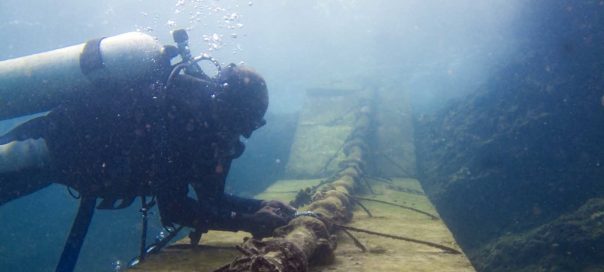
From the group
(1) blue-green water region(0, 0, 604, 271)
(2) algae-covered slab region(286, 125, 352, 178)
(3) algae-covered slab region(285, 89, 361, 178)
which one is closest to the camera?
(1) blue-green water region(0, 0, 604, 271)

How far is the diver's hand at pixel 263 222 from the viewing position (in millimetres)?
3094

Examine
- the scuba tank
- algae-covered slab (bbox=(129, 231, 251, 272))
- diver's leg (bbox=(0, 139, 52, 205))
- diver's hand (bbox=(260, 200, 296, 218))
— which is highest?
the scuba tank

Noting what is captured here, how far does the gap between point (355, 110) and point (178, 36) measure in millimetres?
9452

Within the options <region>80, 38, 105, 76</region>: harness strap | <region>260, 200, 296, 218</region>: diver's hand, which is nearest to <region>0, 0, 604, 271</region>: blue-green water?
<region>80, 38, 105, 76</region>: harness strap

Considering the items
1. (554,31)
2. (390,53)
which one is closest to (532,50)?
(554,31)

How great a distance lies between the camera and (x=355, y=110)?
12797 mm

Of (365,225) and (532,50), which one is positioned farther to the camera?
(532,50)

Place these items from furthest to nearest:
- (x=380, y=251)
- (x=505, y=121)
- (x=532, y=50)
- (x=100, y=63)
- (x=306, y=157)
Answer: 1. (x=306, y=157)
2. (x=532, y=50)
3. (x=505, y=121)
4. (x=100, y=63)
5. (x=380, y=251)

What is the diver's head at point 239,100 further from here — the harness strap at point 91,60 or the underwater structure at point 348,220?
the harness strap at point 91,60

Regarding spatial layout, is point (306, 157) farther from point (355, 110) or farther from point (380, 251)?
point (380, 251)

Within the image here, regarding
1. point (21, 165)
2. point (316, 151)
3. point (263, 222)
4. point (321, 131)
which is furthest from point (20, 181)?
point (321, 131)

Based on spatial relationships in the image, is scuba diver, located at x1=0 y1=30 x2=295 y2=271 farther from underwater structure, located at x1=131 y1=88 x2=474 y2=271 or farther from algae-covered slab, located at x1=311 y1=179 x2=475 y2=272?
algae-covered slab, located at x1=311 y1=179 x2=475 y2=272

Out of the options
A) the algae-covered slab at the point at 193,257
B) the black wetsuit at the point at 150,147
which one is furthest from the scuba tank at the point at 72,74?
the algae-covered slab at the point at 193,257

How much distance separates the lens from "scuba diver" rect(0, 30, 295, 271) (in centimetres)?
313
